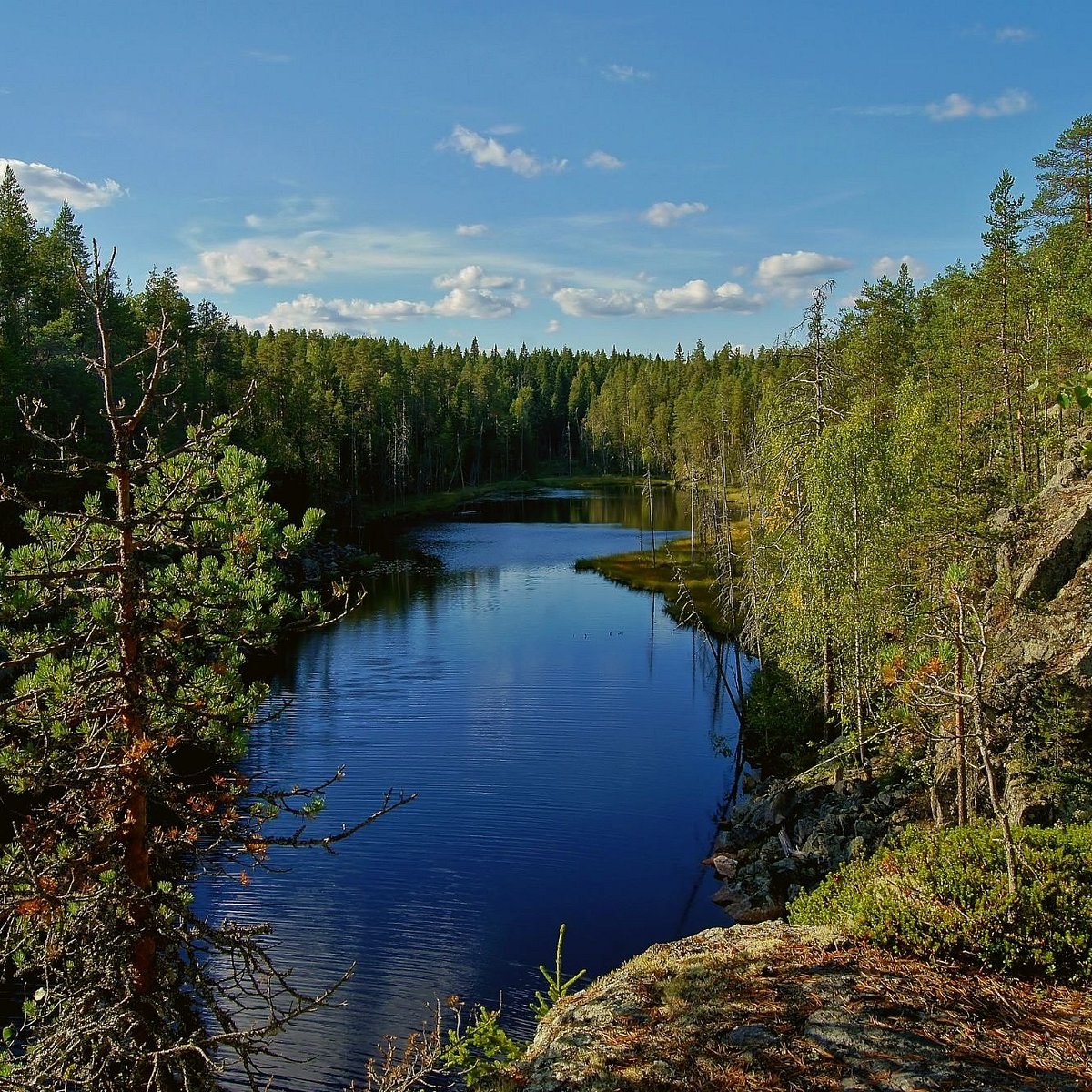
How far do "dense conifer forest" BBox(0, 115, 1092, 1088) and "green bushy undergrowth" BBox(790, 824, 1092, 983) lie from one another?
1.29 feet

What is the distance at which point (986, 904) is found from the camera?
790 cm

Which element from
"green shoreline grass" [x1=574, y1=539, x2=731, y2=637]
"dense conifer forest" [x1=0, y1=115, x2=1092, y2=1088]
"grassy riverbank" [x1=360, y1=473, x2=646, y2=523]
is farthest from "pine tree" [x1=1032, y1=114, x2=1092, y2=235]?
"grassy riverbank" [x1=360, y1=473, x2=646, y2=523]

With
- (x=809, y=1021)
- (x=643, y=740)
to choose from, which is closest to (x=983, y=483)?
(x=643, y=740)

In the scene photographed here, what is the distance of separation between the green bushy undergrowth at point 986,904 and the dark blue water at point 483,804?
8.21m

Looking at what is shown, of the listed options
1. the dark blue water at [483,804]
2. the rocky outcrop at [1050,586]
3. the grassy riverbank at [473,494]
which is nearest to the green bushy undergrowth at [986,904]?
the rocky outcrop at [1050,586]

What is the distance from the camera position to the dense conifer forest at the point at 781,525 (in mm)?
6820

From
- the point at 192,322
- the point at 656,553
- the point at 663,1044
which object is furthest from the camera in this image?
the point at 192,322

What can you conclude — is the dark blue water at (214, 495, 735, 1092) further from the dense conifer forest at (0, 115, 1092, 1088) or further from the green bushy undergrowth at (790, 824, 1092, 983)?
the green bushy undergrowth at (790, 824, 1092, 983)

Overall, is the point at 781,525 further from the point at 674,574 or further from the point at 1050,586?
the point at 674,574

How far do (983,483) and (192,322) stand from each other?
206 ft

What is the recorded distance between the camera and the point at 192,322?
67.2m

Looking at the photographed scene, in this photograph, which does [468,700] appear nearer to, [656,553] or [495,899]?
[495,899]

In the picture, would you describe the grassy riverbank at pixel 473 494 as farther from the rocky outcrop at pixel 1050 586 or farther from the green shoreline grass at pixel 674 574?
the rocky outcrop at pixel 1050 586

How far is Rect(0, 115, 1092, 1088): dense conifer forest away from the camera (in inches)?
269
